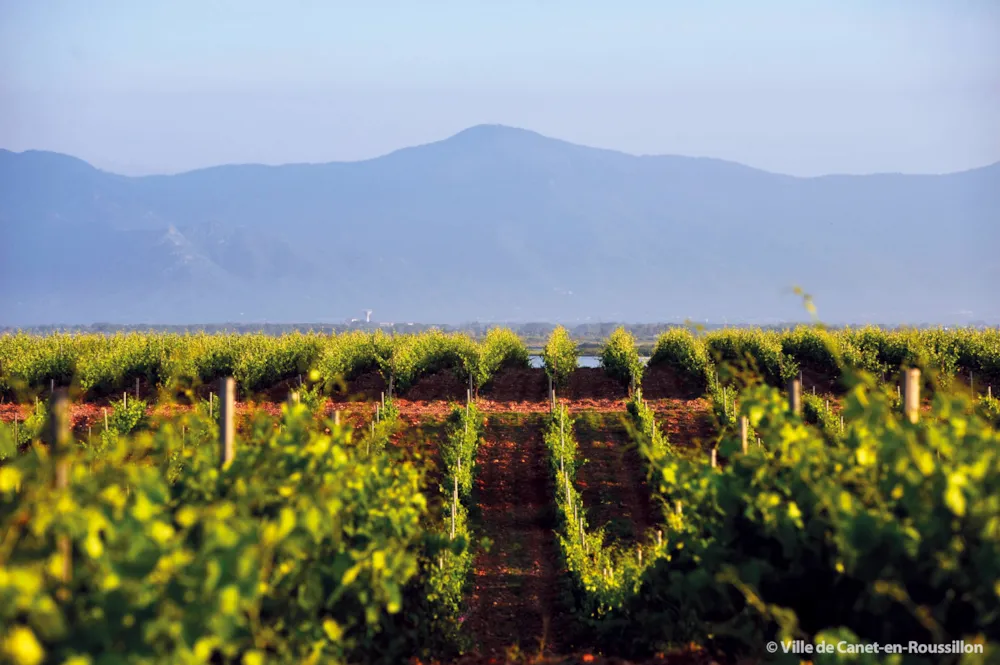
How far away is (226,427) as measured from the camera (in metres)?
5.63

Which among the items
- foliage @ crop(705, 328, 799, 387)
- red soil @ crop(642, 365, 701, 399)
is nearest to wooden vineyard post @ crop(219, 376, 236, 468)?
foliage @ crop(705, 328, 799, 387)

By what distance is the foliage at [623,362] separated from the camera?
82.4ft

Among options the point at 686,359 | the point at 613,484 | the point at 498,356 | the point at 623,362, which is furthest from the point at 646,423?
the point at 498,356

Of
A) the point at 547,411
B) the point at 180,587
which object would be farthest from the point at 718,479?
the point at 547,411

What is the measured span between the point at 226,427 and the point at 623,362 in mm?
20694

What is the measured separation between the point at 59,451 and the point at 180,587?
2.40ft

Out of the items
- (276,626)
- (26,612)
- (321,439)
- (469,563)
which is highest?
(321,439)

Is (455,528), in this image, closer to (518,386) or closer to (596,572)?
(596,572)

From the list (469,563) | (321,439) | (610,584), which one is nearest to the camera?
(321,439)

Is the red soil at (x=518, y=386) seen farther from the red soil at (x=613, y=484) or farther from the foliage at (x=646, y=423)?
the red soil at (x=613, y=484)

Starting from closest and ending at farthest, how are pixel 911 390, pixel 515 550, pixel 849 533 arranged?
pixel 849 533 → pixel 911 390 → pixel 515 550

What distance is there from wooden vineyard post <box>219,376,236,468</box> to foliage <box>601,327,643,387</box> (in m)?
19.1

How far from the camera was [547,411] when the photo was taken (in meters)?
22.9

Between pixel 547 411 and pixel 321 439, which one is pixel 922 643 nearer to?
pixel 321 439
